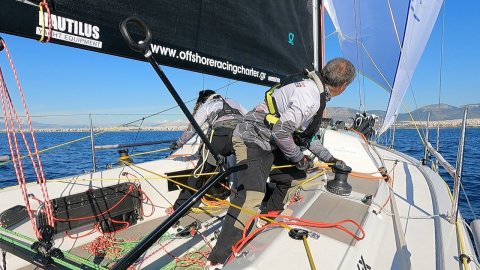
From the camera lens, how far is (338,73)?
79.5 inches

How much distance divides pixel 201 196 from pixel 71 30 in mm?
943

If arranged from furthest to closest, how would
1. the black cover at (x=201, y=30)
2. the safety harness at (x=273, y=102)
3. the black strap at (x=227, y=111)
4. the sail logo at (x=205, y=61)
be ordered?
the black strap at (x=227, y=111)
the safety harness at (x=273, y=102)
the sail logo at (x=205, y=61)
the black cover at (x=201, y=30)

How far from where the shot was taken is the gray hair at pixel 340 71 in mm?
2020

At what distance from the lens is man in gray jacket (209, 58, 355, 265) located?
76.0 inches

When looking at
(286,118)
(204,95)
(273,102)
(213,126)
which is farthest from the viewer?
(204,95)

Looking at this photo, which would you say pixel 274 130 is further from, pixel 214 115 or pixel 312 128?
pixel 214 115

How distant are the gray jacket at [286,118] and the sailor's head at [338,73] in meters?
0.15

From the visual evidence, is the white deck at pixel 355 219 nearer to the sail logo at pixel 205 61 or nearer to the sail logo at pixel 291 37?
the sail logo at pixel 205 61

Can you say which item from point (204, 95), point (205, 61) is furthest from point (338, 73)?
point (204, 95)

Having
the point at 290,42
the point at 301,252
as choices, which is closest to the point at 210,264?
the point at 301,252

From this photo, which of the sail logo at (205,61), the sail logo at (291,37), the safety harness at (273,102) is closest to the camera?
the sail logo at (205,61)

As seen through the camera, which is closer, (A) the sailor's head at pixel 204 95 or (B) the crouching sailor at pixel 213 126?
(B) the crouching sailor at pixel 213 126

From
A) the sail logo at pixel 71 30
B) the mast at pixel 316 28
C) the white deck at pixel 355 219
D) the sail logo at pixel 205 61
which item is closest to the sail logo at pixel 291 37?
the mast at pixel 316 28

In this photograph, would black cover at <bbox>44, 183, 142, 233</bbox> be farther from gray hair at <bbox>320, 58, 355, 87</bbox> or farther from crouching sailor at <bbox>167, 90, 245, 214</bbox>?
gray hair at <bbox>320, 58, 355, 87</bbox>
